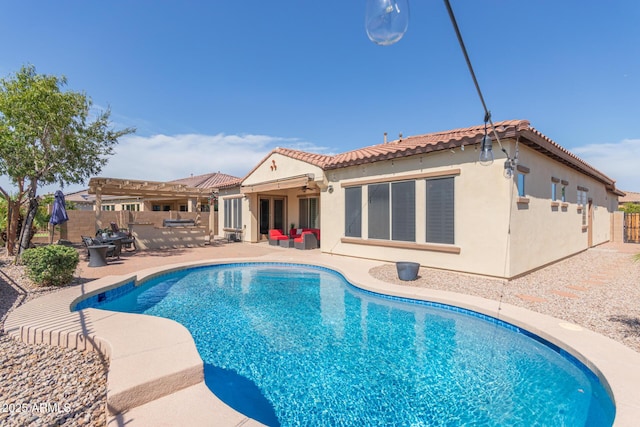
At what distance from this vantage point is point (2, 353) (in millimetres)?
4398

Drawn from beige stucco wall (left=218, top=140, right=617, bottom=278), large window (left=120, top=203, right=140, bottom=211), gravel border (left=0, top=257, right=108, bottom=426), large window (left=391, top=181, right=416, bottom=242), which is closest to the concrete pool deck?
gravel border (left=0, top=257, right=108, bottom=426)

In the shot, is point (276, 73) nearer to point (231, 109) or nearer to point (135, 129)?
point (231, 109)

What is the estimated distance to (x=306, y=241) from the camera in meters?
16.5

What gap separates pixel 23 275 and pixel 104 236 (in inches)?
196

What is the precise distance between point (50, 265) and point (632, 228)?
32325mm

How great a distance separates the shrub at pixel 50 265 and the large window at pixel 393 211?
9951mm

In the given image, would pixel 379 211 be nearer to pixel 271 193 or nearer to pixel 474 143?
pixel 474 143

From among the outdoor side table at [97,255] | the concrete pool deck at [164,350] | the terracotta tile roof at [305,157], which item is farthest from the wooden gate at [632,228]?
the outdoor side table at [97,255]

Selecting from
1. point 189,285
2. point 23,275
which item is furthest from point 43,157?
point 189,285

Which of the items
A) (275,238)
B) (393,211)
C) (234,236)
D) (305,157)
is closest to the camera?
(393,211)

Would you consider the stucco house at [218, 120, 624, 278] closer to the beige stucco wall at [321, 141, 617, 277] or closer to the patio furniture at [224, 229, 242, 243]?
the beige stucco wall at [321, 141, 617, 277]

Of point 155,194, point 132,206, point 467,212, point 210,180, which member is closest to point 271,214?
point 155,194

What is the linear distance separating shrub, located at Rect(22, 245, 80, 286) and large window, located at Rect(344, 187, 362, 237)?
9.57 meters

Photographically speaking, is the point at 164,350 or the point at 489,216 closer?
the point at 164,350
